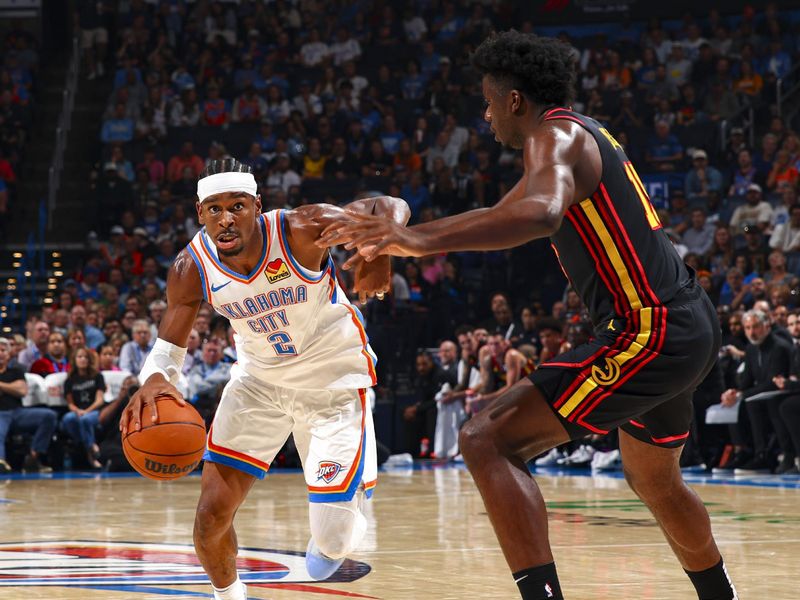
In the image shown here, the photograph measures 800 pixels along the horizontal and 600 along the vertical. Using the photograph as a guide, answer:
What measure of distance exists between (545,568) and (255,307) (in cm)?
180

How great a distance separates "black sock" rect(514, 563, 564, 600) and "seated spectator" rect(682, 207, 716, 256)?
11092mm

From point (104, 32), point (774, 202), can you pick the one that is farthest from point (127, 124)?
point (774, 202)

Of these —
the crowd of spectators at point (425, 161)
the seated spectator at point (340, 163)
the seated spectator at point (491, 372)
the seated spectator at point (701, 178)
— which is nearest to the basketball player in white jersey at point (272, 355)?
Result: the crowd of spectators at point (425, 161)

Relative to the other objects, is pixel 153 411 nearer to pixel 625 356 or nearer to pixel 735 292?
pixel 625 356

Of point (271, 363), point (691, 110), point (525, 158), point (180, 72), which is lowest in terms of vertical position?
point (271, 363)

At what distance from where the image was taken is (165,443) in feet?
15.6

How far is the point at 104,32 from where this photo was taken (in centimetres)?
2200

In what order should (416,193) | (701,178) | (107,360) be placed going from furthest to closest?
1. (416,193)
2. (701,178)
3. (107,360)

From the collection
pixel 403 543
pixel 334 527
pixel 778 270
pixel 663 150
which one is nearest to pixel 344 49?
pixel 663 150

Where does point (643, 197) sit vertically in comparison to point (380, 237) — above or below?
above

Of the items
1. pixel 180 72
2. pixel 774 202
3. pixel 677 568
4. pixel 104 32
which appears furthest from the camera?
pixel 104 32

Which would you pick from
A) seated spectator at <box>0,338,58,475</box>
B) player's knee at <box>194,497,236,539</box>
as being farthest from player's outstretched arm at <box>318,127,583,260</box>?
seated spectator at <box>0,338,58,475</box>

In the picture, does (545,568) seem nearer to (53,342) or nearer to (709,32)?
(53,342)

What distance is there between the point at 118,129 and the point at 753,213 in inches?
391
